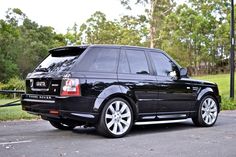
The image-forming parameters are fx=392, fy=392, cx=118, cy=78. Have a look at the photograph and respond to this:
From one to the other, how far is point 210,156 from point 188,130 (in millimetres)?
2732

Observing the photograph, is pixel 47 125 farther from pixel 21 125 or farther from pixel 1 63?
pixel 1 63

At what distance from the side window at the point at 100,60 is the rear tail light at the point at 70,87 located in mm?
329

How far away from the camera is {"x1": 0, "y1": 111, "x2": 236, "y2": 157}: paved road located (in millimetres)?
5973

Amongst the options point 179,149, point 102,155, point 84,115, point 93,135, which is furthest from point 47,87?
point 179,149

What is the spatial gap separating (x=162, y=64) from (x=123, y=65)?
115 cm

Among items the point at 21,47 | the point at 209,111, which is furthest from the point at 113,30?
the point at 209,111

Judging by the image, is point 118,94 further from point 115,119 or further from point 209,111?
point 209,111

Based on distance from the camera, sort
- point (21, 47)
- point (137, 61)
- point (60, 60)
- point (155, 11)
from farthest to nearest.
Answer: point (21, 47) < point (155, 11) < point (137, 61) < point (60, 60)

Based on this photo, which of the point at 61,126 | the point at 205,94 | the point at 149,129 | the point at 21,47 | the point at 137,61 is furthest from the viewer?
the point at 21,47

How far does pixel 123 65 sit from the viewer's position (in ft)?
25.5

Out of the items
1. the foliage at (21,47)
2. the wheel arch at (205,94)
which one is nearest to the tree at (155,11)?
the foliage at (21,47)

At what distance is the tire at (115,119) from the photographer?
283 inches

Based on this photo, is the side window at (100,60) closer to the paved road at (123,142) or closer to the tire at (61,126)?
the paved road at (123,142)

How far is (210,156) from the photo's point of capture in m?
5.79
